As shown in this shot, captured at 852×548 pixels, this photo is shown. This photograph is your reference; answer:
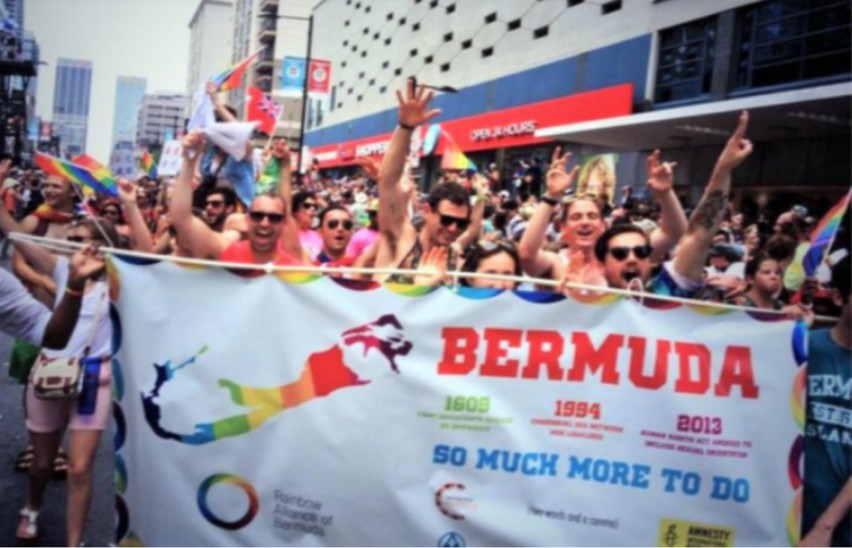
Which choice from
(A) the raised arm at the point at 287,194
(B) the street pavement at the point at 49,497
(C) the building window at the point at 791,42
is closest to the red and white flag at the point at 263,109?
(A) the raised arm at the point at 287,194

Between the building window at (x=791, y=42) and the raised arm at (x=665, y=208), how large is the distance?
13645mm

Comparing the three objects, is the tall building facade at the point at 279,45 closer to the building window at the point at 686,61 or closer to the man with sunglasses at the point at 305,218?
the building window at the point at 686,61

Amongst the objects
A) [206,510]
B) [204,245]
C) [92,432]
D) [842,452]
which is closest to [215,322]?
[206,510]

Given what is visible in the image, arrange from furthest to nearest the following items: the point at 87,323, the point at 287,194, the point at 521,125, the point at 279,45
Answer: the point at 279,45
the point at 521,125
the point at 287,194
the point at 87,323

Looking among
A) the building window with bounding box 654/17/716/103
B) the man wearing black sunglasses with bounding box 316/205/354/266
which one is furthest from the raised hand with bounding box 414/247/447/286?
the building window with bounding box 654/17/716/103

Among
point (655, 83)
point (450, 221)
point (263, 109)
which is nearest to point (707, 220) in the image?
point (450, 221)

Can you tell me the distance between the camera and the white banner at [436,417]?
8.77ft

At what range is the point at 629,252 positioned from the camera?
3.71 metres

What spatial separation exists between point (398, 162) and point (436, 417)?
6.39 ft

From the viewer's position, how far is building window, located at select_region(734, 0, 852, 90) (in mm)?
16219

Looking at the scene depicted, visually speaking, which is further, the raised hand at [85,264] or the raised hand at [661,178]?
the raised hand at [661,178]

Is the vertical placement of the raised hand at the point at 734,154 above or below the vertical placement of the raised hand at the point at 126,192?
above

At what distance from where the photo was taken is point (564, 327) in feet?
9.13

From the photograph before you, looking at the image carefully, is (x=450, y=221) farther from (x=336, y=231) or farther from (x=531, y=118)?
(x=531, y=118)
